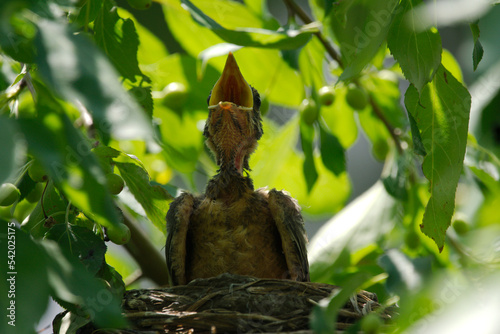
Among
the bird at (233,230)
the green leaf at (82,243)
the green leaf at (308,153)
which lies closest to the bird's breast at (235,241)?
the bird at (233,230)

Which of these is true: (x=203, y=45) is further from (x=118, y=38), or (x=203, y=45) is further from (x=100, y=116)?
(x=100, y=116)

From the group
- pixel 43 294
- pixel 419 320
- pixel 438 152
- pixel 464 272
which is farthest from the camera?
pixel 438 152

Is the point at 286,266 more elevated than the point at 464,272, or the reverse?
the point at 464,272

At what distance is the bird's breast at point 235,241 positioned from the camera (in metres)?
2.99

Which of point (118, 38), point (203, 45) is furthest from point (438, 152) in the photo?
point (203, 45)

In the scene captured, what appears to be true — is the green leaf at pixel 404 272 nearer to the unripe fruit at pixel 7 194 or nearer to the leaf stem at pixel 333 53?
the unripe fruit at pixel 7 194

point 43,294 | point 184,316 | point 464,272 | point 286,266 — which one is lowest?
point 286,266

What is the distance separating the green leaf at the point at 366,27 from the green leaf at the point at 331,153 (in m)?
1.34

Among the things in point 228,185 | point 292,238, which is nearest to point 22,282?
point 292,238

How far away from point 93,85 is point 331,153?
2222 mm

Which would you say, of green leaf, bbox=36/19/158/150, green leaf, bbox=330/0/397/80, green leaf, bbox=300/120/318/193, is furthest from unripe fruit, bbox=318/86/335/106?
green leaf, bbox=36/19/158/150

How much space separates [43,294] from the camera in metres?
1.28

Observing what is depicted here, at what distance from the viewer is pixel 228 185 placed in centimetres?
323

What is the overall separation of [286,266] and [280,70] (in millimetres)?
1180
